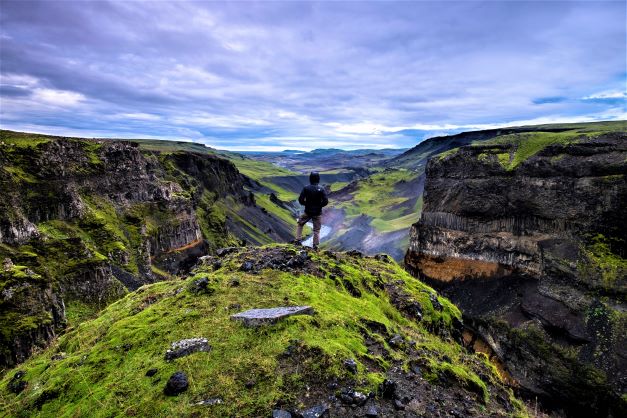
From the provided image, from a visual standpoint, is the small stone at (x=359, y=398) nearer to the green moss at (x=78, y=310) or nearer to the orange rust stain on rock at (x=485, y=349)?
the green moss at (x=78, y=310)

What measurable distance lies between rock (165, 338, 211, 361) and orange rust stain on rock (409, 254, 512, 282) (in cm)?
4479

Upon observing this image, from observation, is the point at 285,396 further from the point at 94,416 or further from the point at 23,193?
the point at 23,193

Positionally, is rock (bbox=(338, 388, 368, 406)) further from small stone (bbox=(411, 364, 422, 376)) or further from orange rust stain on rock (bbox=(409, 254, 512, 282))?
orange rust stain on rock (bbox=(409, 254, 512, 282))

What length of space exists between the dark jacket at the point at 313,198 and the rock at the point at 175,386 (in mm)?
10326

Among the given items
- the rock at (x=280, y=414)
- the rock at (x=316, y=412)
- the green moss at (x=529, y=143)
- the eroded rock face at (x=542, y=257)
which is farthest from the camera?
the green moss at (x=529, y=143)

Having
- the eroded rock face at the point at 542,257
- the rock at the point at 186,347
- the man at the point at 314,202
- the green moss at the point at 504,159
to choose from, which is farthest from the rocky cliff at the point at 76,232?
the green moss at the point at 504,159

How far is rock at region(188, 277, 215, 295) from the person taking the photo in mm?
10352

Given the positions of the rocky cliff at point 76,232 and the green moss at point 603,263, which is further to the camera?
the green moss at point 603,263

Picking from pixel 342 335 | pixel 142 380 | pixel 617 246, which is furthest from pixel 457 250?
pixel 142 380

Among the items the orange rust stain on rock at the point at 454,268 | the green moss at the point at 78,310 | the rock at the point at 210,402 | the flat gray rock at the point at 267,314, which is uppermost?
the flat gray rock at the point at 267,314

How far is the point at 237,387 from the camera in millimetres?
6652

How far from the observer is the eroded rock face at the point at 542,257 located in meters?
31.8

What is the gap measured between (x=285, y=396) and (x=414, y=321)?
24.7 ft

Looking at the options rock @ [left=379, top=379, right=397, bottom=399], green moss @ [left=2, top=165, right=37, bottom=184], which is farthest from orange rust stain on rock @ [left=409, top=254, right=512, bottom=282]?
green moss @ [left=2, top=165, right=37, bottom=184]
